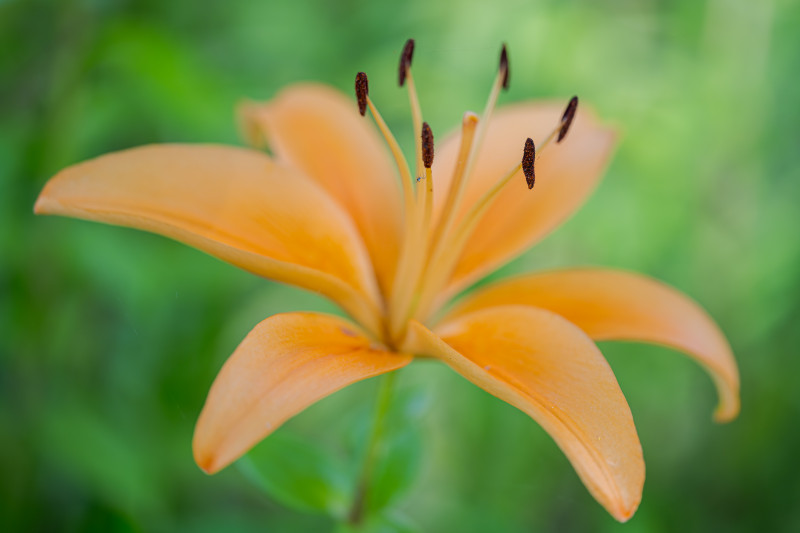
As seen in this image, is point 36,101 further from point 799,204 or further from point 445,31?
point 799,204

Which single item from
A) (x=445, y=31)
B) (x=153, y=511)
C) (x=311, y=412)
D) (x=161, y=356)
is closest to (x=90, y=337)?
(x=161, y=356)

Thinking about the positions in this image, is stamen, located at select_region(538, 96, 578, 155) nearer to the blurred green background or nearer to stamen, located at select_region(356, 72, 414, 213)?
stamen, located at select_region(356, 72, 414, 213)

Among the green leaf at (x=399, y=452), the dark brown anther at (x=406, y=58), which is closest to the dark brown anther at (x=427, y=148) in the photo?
the dark brown anther at (x=406, y=58)

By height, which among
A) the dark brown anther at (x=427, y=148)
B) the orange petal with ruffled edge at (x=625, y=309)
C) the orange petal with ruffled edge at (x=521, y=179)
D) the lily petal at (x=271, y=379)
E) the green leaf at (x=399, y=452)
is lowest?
the green leaf at (x=399, y=452)

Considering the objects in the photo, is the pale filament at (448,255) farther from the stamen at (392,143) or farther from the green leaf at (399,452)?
the green leaf at (399,452)

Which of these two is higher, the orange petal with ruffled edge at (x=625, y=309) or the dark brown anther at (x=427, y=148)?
the dark brown anther at (x=427, y=148)

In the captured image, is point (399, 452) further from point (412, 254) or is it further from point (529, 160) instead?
point (529, 160)
